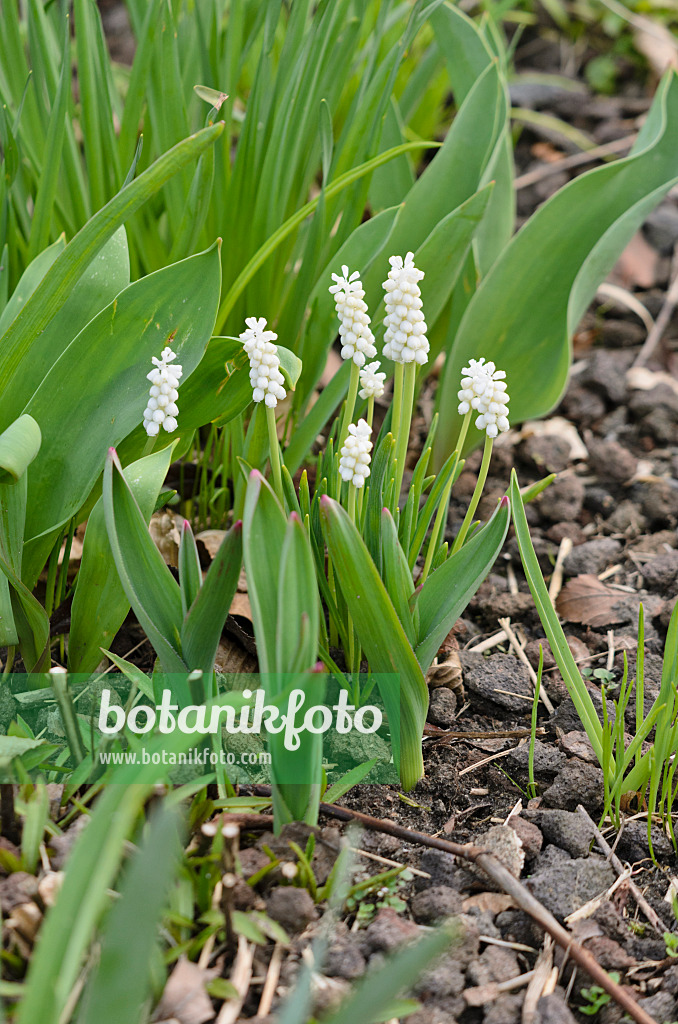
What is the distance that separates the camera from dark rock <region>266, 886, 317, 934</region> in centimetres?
81

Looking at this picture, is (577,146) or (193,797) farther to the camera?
(577,146)

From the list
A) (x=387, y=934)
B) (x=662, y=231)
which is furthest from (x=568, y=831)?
(x=662, y=231)

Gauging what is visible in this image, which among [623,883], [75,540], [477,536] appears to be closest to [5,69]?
[75,540]

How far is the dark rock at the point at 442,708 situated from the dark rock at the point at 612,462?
0.73m

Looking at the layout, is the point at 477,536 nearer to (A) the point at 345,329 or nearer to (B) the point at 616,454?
(A) the point at 345,329

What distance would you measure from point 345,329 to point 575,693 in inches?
19.5

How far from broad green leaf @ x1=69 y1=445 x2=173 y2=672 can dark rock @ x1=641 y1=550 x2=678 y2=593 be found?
88 centimetres

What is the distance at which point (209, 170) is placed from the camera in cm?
114

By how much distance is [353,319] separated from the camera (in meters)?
0.92

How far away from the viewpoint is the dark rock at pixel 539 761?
3.54ft

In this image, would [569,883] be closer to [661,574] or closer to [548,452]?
[661,574]

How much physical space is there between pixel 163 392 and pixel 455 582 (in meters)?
0.38

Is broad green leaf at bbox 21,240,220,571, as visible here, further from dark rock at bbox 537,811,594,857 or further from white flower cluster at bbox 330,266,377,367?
dark rock at bbox 537,811,594,857

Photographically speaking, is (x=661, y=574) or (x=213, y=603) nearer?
(x=213, y=603)
